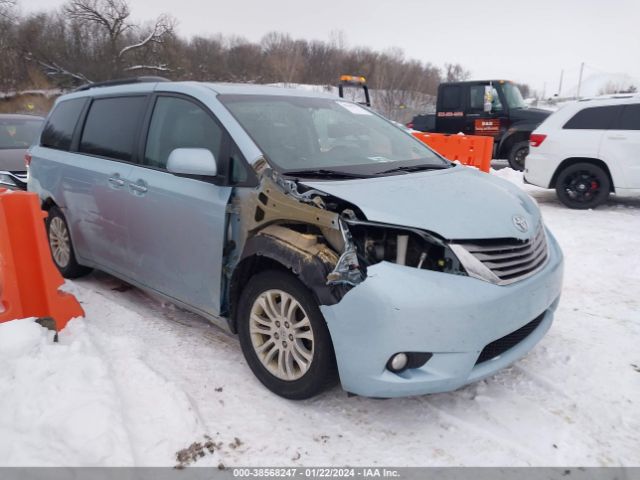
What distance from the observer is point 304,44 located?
54094 millimetres

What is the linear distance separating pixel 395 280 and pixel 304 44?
5635 centimetres

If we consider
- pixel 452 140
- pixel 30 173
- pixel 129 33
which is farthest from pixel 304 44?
pixel 30 173

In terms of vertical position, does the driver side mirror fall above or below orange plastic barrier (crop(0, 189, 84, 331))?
above

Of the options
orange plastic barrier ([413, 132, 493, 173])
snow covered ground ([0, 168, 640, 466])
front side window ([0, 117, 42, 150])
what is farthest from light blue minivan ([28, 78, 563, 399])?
orange plastic barrier ([413, 132, 493, 173])

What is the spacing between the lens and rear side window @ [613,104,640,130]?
24.6 feet

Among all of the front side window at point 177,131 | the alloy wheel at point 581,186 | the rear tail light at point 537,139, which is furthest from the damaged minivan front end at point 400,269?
the rear tail light at point 537,139

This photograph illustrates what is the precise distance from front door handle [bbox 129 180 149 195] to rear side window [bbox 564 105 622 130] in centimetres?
728

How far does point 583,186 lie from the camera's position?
798 cm

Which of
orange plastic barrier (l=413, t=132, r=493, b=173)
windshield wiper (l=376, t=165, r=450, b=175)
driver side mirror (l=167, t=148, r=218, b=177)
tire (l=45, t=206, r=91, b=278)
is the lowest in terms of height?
tire (l=45, t=206, r=91, b=278)

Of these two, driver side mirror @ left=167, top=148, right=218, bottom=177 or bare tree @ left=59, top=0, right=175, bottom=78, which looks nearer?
driver side mirror @ left=167, top=148, right=218, bottom=177

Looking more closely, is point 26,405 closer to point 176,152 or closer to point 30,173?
point 176,152

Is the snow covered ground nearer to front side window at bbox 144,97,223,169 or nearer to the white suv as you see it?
front side window at bbox 144,97,223,169

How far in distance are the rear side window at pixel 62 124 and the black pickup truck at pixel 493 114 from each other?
10167 mm

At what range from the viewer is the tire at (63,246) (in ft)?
15.3
